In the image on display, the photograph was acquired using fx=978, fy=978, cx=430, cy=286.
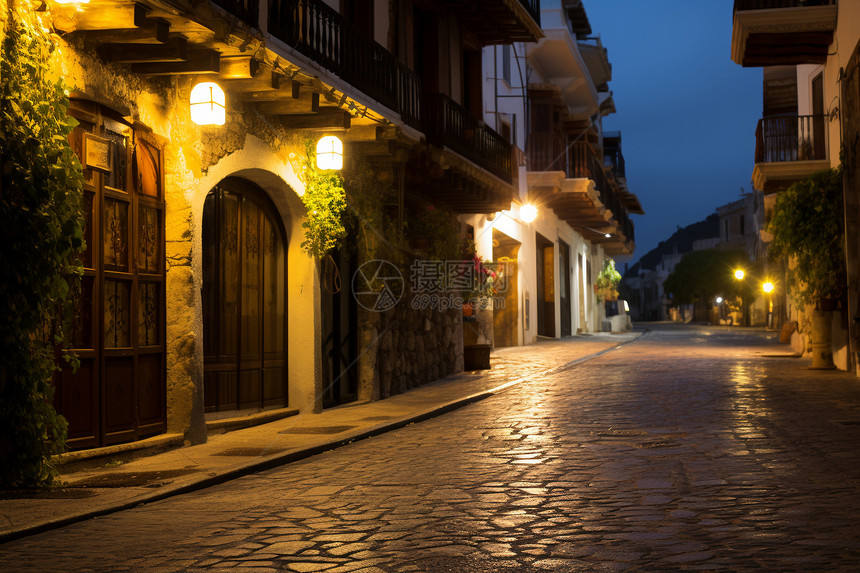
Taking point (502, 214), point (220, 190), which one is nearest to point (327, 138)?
point (220, 190)

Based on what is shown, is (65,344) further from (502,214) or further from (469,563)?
(502,214)

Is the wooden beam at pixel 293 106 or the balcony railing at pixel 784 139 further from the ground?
the balcony railing at pixel 784 139

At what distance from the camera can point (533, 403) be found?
44.3 feet

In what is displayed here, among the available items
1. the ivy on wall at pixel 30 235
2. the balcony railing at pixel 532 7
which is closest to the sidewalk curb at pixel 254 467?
the ivy on wall at pixel 30 235

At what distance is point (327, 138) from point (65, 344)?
18.0 ft

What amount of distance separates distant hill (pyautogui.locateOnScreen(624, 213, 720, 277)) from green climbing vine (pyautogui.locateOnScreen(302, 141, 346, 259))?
10171 centimetres

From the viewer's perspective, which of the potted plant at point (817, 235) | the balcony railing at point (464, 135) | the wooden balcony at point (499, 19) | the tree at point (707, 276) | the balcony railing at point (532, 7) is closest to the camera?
the balcony railing at point (464, 135)

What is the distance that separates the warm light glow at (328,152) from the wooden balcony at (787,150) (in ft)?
39.6

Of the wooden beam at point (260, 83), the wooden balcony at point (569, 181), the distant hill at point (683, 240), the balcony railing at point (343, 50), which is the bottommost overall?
the wooden beam at point (260, 83)

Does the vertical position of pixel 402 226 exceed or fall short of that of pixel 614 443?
it exceeds it

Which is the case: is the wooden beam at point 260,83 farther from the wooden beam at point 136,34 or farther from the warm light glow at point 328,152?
the warm light glow at point 328,152

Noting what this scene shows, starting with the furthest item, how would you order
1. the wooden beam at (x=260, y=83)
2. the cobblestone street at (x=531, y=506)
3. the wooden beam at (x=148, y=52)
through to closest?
the wooden beam at (x=260, y=83)
the wooden beam at (x=148, y=52)
the cobblestone street at (x=531, y=506)

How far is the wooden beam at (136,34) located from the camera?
27.9ft

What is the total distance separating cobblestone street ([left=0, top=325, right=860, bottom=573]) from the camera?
5223 millimetres
